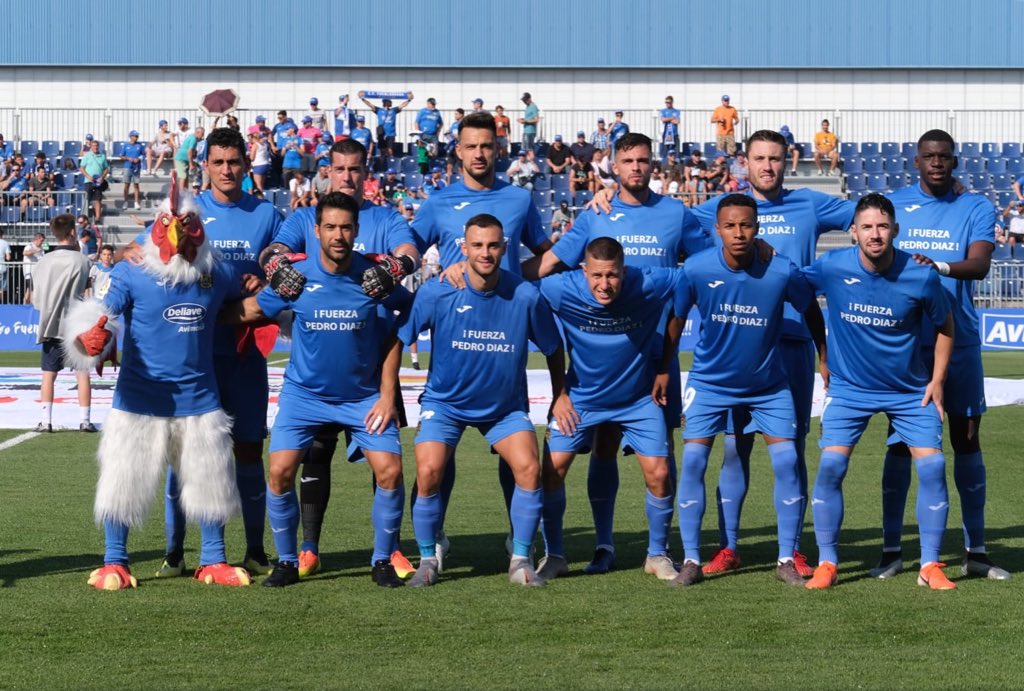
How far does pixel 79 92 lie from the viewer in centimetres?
3706

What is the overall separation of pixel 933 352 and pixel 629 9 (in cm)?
3023

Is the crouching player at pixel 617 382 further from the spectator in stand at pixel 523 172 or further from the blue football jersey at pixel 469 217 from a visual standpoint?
the spectator in stand at pixel 523 172

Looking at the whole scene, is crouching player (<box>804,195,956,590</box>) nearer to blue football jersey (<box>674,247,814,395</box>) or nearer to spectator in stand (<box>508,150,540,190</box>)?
blue football jersey (<box>674,247,814,395</box>)

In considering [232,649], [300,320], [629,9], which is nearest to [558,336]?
[300,320]

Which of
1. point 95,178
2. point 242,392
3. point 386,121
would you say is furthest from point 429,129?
point 242,392

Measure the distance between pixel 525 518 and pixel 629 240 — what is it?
158 centimetres

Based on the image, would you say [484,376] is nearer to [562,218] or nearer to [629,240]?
[629,240]

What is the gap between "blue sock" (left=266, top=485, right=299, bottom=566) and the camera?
732 centimetres

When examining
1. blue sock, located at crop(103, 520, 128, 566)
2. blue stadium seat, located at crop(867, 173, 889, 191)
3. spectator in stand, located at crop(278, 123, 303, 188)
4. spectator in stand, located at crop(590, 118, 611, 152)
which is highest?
spectator in stand, located at crop(590, 118, 611, 152)

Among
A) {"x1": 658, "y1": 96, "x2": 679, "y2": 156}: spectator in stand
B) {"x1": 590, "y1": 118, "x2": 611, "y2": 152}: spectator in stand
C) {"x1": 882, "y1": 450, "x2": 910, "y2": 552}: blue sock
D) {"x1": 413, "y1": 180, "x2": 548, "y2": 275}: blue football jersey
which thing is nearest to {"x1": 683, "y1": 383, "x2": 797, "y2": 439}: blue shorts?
{"x1": 882, "y1": 450, "x2": 910, "y2": 552}: blue sock

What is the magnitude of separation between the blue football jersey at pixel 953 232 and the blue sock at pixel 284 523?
338 cm

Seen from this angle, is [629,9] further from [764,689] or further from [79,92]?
[764,689]

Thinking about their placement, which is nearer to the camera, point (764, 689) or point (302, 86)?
point (764, 689)

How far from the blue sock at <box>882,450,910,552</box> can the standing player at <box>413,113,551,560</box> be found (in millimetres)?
1951
